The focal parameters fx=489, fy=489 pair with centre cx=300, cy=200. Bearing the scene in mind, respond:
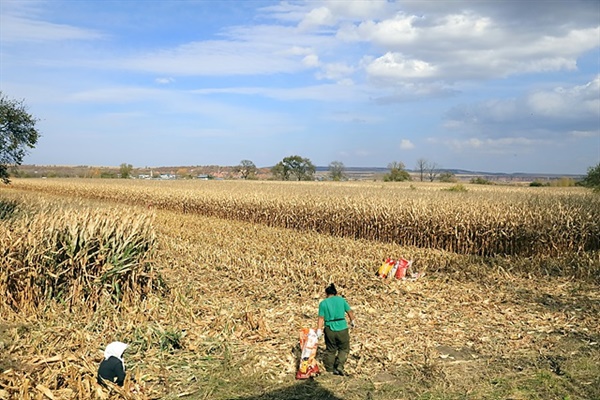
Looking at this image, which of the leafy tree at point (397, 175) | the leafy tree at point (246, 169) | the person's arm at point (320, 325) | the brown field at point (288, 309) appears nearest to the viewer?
the brown field at point (288, 309)

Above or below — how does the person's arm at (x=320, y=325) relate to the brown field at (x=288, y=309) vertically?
above

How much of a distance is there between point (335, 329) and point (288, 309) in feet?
9.46

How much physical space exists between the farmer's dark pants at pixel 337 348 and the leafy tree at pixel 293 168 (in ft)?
260

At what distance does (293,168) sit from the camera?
286ft

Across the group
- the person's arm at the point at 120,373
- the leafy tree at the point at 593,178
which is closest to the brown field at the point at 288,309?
the person's arm at the point at 120,373

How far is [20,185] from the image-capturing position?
186 ft

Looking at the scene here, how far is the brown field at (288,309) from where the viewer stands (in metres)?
6.28

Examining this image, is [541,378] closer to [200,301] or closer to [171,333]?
[171,333]

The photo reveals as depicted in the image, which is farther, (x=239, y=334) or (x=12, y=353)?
(x=239, y=334)

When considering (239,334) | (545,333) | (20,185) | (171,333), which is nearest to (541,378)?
(545,333)

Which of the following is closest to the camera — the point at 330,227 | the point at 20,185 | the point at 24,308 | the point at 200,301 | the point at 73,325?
the point at 73,325

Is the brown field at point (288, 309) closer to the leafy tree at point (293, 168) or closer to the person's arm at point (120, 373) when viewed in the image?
the person's arm at point (120, 373)

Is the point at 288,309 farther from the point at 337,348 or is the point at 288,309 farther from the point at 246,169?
the point at 246,169

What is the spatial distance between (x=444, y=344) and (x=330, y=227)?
12.6 meters
